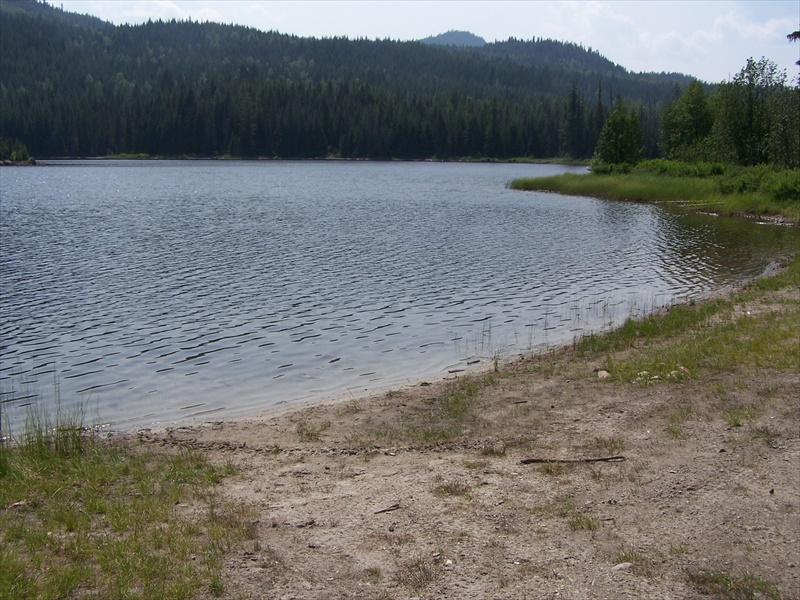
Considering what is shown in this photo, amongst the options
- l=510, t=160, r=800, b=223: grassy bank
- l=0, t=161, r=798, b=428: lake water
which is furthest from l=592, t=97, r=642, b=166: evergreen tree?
l=0, t=161, r=798, b=428: lake water

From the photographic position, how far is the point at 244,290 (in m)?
24.1

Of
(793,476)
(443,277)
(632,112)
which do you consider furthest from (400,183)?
(793,476)

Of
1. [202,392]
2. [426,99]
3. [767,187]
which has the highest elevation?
[426,99]

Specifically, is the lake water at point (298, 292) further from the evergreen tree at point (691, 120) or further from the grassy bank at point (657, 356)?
the evergreen tree at point (691, 120)

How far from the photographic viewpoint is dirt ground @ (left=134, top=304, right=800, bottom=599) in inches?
256

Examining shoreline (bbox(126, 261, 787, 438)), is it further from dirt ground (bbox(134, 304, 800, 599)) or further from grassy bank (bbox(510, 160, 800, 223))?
grassy bank (bbox(510, 160, 800, 223))

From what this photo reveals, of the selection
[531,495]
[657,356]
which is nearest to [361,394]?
[657,356]

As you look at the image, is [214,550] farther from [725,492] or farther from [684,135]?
[684,135]

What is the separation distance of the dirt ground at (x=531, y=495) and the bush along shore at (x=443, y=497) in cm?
3

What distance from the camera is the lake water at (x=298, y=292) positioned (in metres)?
15.1

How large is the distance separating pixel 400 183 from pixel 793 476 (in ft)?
276

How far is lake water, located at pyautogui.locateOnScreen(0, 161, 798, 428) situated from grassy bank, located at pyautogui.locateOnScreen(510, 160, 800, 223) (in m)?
4.00

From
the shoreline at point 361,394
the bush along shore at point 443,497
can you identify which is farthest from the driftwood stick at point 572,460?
the shoreline at point 361,394

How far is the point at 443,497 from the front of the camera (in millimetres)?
8156
